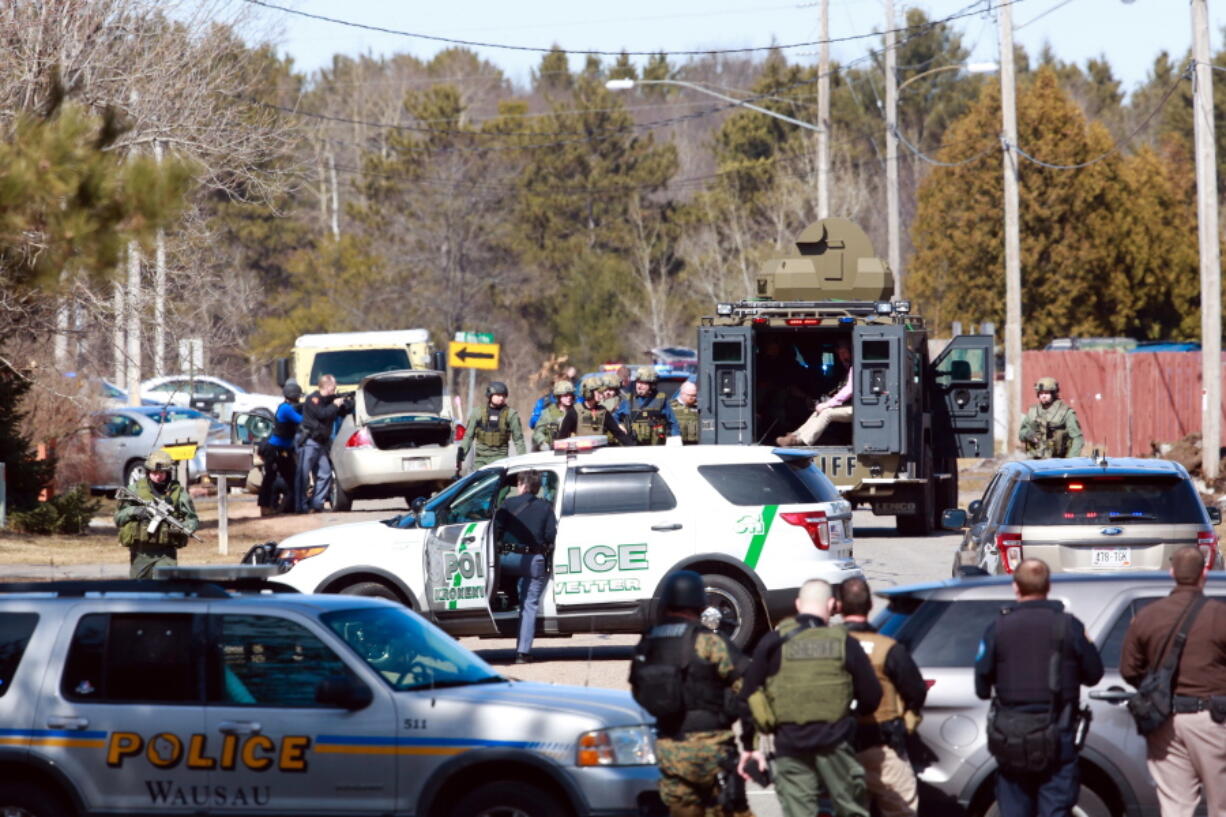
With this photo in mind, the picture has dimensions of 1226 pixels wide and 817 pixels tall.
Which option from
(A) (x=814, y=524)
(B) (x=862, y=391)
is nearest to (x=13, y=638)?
(A) (x=814, y=524)

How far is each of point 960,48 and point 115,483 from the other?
55424 millimetres

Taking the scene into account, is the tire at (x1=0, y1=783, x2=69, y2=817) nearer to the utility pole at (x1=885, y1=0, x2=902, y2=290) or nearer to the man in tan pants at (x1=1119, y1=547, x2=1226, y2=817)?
the man in tan pants at (x1=1119, y1=547, x2=1226, y2=817)

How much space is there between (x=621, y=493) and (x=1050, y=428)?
659 cm

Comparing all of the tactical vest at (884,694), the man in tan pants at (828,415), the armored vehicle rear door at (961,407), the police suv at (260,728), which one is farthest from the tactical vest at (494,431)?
the tactical vest at (884,694)

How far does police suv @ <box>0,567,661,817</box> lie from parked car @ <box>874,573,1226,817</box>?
123cm

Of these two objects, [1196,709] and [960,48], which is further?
[960,48]

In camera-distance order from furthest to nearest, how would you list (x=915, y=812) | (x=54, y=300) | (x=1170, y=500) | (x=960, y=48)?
(x=960, y=48), (x=54, y=300), (x=1170, y=500), (x=915, y=812)

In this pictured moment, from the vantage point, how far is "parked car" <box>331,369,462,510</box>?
23.9m

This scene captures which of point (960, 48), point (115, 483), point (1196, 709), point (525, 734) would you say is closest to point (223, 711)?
point (525, 734)

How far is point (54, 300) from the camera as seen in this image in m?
20.5

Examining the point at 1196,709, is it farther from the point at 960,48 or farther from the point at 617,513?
the point at 960,48

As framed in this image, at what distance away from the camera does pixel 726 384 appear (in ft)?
68.8

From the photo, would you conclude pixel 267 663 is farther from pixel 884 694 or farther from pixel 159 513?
pixel 159 513

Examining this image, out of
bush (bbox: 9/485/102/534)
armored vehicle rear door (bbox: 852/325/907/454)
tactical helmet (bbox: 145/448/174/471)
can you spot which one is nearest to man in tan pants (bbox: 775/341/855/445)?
armored vehicle rear door (bbox: 852/325/907/454)
